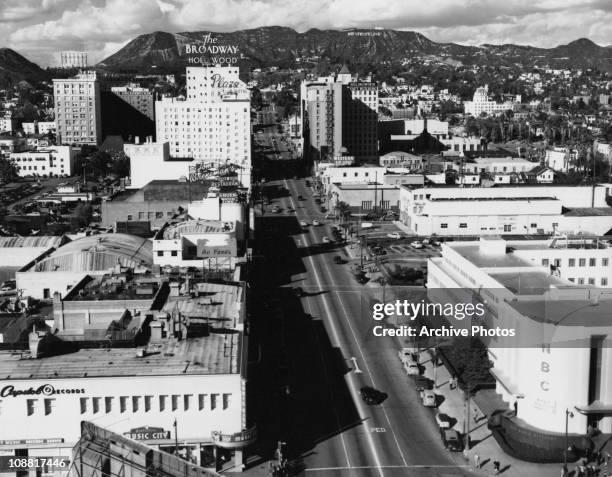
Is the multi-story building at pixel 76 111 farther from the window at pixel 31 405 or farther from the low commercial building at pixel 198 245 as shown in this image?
the window at pixel 31 405

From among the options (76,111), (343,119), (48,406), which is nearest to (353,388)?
(48,406)

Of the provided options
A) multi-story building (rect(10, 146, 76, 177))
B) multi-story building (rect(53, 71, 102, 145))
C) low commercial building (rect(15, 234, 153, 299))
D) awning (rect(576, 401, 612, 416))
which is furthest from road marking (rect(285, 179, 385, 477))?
multi-story building (rect(53, 71, 102, 145))

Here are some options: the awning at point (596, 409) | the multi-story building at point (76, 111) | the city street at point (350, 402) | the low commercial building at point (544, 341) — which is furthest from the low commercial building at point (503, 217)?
the multi-story building at point (76, 111)

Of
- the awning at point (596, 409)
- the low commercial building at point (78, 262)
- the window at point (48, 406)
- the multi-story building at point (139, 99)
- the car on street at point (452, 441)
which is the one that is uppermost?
the multi-story building at point (139, 99)

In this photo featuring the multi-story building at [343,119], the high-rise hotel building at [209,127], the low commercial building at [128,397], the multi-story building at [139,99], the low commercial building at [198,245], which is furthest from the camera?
the multi-story building at [139,99]

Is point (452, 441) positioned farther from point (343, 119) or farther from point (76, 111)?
point (76, 111)

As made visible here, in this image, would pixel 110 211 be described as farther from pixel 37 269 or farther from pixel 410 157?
pixel 410 157

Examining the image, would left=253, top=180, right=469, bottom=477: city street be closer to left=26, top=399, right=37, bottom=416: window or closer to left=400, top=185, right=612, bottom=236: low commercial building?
→ left=26, top=399, right=37, bottom=416: window
